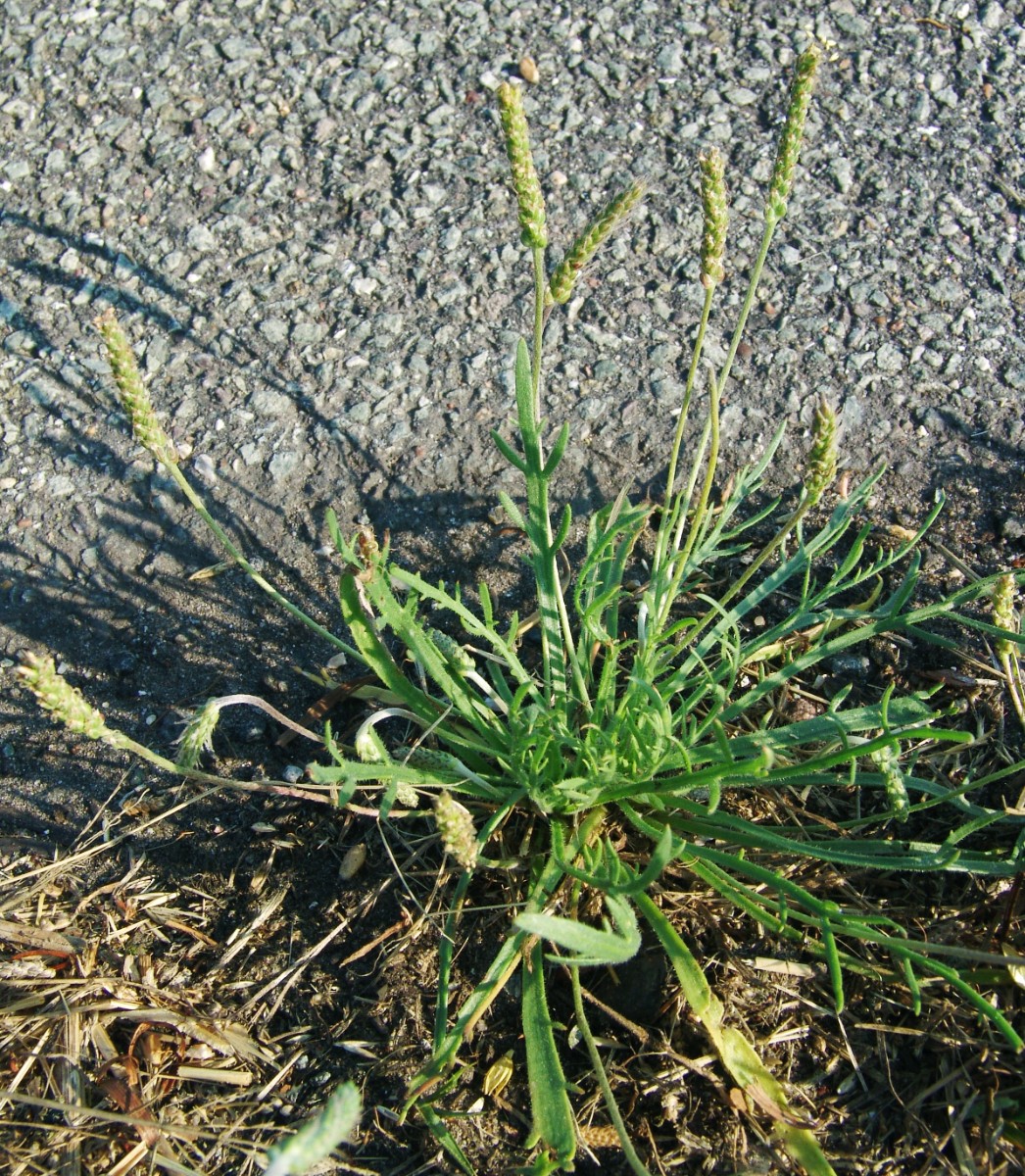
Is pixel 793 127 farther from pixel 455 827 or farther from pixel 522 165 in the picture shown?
pixel 455 827

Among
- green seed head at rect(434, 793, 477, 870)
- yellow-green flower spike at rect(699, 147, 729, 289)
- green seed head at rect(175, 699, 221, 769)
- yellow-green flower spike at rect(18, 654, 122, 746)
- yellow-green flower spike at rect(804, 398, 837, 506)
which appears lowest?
green seed head at rect(434, 793, 477, 870)

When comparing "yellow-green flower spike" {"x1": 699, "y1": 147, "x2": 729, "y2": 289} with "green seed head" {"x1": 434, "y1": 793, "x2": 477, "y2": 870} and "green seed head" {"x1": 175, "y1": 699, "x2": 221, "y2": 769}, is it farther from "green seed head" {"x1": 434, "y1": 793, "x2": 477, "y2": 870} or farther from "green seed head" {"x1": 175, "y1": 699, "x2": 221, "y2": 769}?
"green seed head" {"x1": 175, "y1": 699, "x2": 221, "y2": 769}

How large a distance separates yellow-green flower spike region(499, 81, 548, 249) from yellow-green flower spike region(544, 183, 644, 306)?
7cm

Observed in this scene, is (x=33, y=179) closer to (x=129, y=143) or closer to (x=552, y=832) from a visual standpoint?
(x=129, y=143)

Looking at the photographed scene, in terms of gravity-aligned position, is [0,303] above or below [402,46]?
below

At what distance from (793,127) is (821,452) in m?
0.51

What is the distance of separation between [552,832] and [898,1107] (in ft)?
2.48

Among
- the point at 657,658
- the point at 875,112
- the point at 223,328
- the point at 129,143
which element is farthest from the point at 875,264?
the point at 129,143

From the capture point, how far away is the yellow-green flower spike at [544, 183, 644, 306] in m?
1.53

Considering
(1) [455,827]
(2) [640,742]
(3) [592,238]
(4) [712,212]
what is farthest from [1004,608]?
(1) [455,827]

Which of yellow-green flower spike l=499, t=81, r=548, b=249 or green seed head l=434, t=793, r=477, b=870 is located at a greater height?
yellow-green flower spike l=499, t=81, r=548, b=249

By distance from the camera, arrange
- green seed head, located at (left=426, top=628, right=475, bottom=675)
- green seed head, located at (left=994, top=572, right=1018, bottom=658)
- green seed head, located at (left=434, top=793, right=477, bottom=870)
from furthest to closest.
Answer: green seed head, located at (left=426, top=628, right=475, bottom=675), green seed head, located at (left=994, top=572, right=1018, bottom=658), green seed head, located at (left=434, top=793, right=477, bottom=870)

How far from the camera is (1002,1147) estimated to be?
1762 mm

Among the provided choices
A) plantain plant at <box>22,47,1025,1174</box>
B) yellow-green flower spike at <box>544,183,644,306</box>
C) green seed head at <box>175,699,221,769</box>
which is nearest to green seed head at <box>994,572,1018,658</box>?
plantain plant at <box>22,47,1025,1174</box>
